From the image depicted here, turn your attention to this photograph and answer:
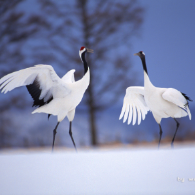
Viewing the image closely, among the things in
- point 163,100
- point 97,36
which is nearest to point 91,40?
point 97,36

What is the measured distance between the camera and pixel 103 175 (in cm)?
208

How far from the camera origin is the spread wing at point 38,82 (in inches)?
97.4

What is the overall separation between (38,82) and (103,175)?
991 millimetres

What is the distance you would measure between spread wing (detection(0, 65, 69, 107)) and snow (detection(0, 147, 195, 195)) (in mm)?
612

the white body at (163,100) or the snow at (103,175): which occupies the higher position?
the white body at (163,100)

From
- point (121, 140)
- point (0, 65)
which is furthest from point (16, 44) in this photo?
point (121, 140)

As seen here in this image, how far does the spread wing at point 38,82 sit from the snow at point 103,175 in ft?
2.01

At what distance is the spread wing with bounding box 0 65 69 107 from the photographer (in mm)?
2475

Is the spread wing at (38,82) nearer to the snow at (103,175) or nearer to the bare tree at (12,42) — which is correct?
the snow at (103,175)

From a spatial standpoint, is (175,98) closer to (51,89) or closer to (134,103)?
(134,103)

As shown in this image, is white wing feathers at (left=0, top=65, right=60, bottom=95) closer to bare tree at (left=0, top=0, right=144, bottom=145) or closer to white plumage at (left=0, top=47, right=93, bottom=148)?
white plumage at (left=0, top=47, right=93, bottom=148)

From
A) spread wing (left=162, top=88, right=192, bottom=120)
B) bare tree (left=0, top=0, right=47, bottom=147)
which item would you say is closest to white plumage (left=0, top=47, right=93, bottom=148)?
spread wing (left=162, top=88, right=192, bottom=120)

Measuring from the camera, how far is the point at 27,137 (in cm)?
389

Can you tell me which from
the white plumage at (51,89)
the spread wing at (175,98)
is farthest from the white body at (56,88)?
the spread wing at (175,98)
